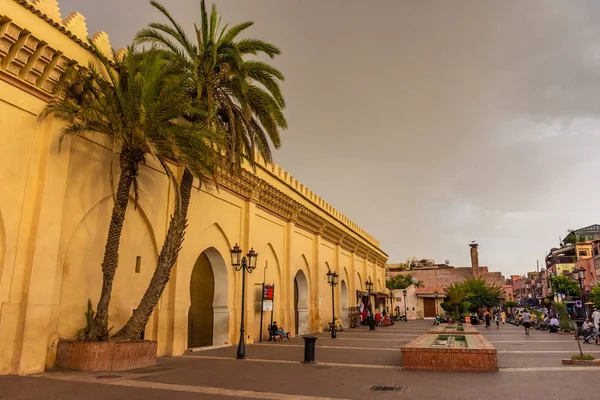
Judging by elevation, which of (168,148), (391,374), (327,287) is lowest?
(391,374)

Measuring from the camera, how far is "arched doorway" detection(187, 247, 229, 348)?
16375 millimetres

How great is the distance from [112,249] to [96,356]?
242cm

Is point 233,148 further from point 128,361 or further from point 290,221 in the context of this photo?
point 290,221

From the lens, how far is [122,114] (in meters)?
10.9

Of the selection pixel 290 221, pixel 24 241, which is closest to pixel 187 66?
pixel 24 241

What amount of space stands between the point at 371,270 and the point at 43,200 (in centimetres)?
3556

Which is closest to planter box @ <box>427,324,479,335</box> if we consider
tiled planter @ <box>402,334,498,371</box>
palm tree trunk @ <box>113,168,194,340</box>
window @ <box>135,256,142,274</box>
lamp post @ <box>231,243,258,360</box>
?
tiled planter @ <box>402,334,498,371</box>

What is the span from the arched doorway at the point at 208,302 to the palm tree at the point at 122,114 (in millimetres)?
A: 5698

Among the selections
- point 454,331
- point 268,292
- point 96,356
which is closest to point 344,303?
point 268,292

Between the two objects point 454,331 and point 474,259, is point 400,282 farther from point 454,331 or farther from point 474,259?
point 454,331

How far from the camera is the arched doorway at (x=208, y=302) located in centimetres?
1638

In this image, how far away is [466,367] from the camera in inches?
411

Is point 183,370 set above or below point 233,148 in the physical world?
below

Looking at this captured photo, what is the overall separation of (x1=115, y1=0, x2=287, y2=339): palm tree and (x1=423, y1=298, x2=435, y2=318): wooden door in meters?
49.6
